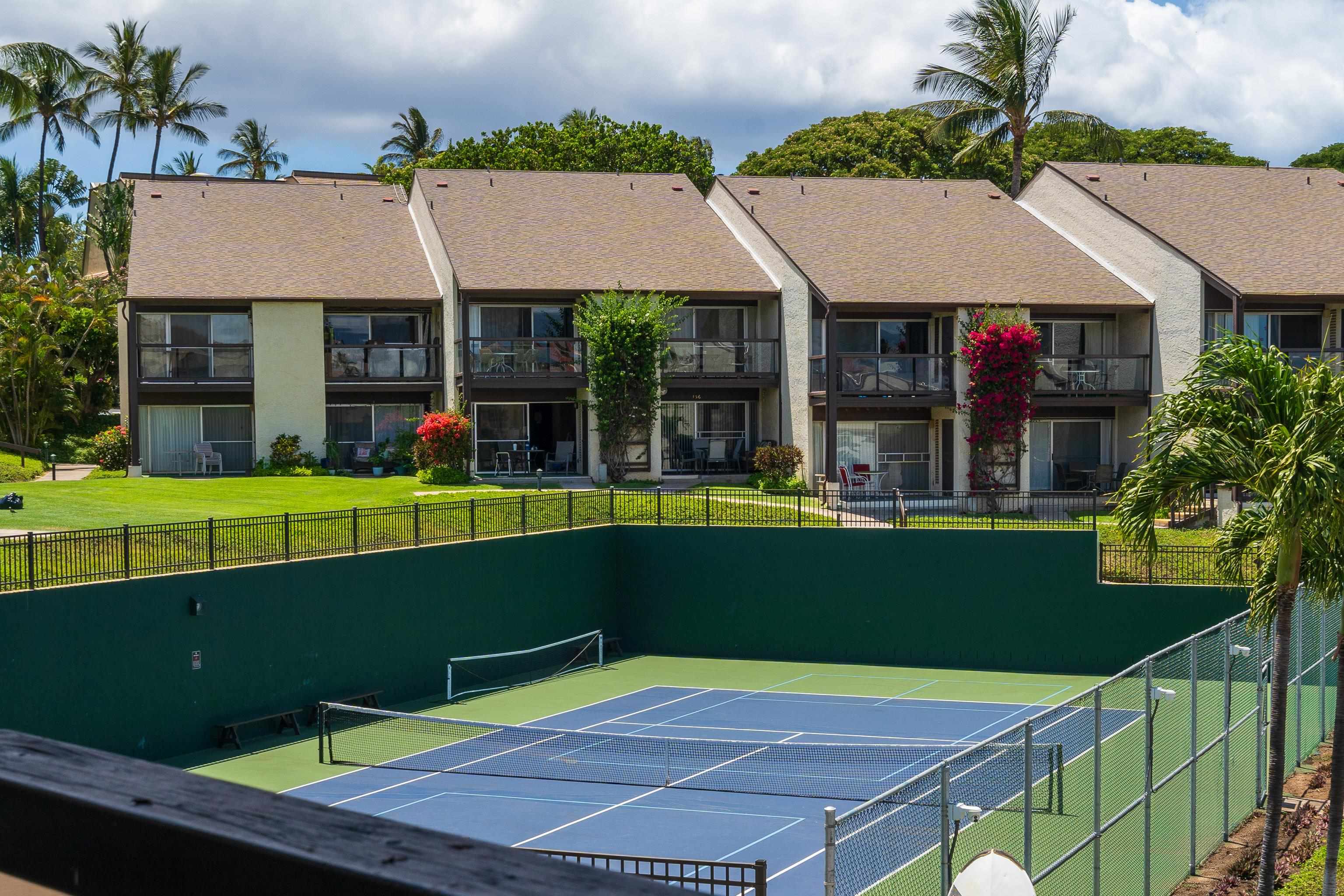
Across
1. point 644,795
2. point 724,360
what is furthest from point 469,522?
point 724,360

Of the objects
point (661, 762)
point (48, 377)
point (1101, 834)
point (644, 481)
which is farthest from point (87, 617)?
point (48, 377)

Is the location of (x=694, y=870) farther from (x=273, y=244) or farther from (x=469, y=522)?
(x=273, y=244)

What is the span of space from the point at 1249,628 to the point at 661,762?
28.7 feet

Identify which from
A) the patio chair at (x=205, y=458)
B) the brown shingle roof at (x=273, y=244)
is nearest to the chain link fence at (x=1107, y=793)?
the patio chair at (x=205, y=458)

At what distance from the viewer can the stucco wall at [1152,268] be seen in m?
38.9

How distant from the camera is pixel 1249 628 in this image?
56.2 feet

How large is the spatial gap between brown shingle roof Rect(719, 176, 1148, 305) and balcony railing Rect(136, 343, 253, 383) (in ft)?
53.1

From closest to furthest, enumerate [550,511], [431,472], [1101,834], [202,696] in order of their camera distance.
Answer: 1. [1101,834]
2. [202,696]
3. [550,511]
4. [431,472]

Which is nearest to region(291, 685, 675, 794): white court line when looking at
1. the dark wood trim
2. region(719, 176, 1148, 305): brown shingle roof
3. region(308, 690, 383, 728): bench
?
region(308, 690, 383, 728): bench

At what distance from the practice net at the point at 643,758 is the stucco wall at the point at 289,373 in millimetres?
18198

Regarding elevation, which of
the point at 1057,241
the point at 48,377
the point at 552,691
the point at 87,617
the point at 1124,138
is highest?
the point at 1124,138

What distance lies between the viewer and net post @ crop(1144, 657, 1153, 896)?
14.3 metres

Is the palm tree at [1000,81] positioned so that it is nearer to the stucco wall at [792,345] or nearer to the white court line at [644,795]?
the stucco wall at [792,345]

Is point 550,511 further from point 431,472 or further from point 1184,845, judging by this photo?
point 1184,845
